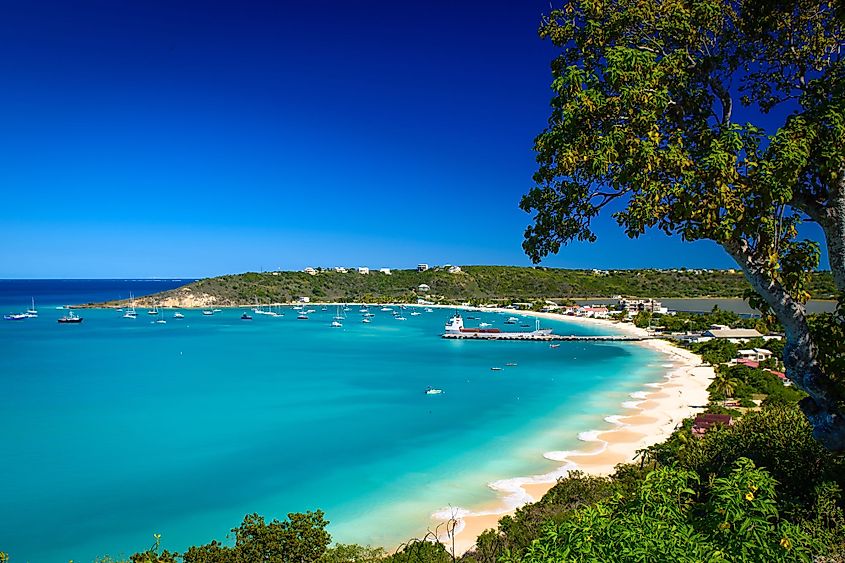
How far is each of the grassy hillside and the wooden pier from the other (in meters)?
57.1

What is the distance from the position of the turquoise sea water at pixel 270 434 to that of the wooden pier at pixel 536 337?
8.77 m

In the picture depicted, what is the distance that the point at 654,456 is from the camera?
19062 millimetres

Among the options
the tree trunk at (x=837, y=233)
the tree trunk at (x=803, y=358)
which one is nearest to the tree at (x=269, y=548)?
the tree trunk at (x=803, y=358)

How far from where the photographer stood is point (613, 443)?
25.0 meters

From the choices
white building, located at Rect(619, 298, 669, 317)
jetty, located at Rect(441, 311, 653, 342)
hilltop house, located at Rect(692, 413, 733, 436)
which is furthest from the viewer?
white building, located at Rect(619, 298, 669, 317)

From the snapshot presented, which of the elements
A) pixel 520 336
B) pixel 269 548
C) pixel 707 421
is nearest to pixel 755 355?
pixel 707 421

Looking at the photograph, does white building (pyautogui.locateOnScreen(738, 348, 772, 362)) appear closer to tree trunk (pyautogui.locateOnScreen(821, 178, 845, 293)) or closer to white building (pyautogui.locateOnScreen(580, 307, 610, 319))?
tree trunk (pyautogui.locateOnScreen(821, 178, 845, 293))

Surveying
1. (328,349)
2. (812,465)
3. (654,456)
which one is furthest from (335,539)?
(328,349)

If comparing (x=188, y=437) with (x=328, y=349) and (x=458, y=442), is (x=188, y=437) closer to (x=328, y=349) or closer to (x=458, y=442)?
(x=458, y=442)

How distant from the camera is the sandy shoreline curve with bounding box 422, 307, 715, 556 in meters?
17.1

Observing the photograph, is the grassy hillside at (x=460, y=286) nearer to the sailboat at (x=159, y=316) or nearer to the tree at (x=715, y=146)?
the sailboat at (x=159, y=316)

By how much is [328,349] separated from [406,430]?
39708mm

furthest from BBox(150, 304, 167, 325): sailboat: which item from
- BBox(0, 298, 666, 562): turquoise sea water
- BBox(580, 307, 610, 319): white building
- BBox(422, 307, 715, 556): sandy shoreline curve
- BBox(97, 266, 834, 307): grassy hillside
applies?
BBox(422, 307, 715, 556): sandy shoreline curve

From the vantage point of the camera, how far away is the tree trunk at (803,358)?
21.4ft
